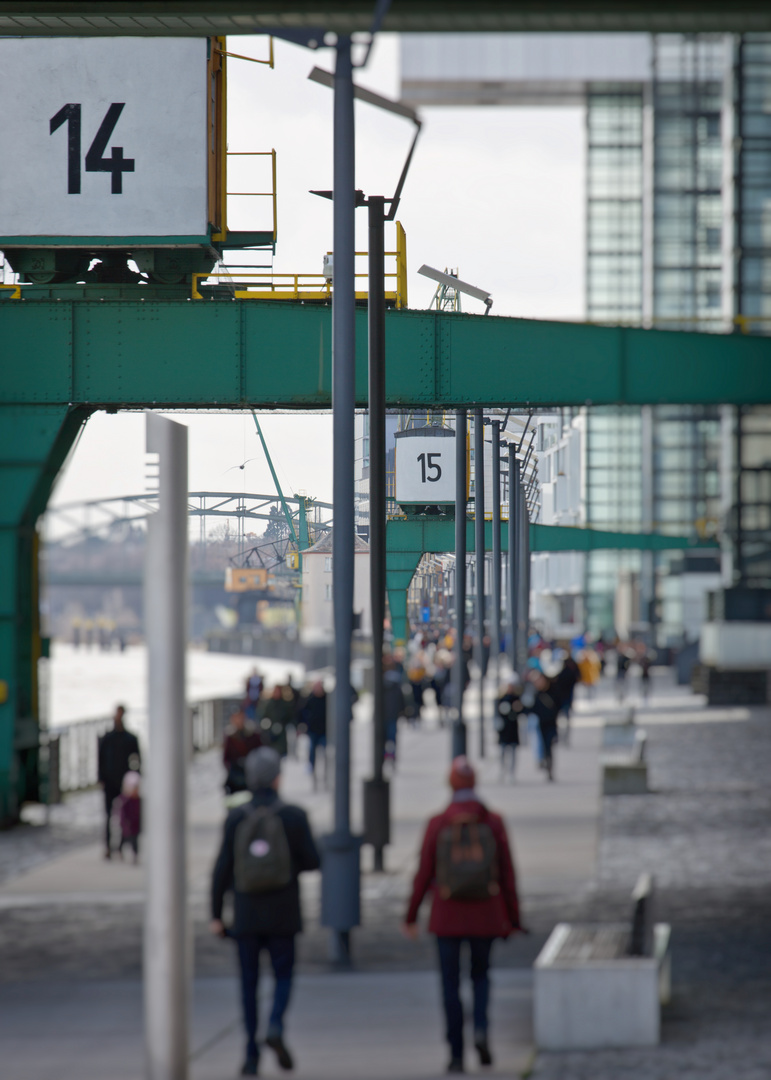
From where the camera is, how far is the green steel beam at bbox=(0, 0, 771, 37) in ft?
9.09

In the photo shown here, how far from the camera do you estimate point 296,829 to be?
7.54 m

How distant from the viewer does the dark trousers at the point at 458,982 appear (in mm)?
7551

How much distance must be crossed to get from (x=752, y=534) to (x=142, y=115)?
45.5m

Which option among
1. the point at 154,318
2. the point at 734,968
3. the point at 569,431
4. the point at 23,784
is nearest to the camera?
the point at 154,318

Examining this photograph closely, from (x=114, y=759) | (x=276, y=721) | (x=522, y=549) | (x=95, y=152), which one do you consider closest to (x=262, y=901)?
(x=522, y=549)

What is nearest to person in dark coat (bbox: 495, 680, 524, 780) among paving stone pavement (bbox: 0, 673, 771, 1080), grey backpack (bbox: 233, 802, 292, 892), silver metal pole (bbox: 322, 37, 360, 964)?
paving stone pavement (bbox: 0, 673, 771, 1080)

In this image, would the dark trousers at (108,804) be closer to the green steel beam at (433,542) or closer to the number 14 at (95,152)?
the green steel beam at (433,542)

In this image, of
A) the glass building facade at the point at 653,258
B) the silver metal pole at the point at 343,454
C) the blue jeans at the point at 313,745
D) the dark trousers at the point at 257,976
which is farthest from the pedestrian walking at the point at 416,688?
the dark trousers at the point at 257,976

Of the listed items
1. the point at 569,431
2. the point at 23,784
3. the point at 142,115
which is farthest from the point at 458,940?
the point at 23,784

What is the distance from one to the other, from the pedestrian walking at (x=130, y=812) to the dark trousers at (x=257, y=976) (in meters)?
7.35

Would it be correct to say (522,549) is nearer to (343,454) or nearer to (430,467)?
(430,467)

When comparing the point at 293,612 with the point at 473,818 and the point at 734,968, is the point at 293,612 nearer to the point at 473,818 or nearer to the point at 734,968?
the point at 473,818

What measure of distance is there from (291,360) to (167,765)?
10.8 ft

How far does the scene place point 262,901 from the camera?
24.6ft
